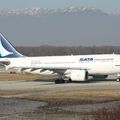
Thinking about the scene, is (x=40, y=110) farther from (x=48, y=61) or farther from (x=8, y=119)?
(x=48, y=61)

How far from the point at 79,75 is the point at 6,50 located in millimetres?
13199

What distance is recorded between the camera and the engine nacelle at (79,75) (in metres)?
56.7

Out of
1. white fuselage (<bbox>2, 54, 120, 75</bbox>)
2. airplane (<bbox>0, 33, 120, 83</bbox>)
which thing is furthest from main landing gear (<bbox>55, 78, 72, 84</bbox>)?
white fuselage (<bbox>2, 54, 120, 75</bbox>)

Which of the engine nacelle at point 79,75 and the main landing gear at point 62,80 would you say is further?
the main landing gear at point 62,80

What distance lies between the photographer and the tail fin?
65062 millimetres

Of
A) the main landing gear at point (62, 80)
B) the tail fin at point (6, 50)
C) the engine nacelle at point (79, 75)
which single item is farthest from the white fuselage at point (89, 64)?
the tail fin at point (6, 50)

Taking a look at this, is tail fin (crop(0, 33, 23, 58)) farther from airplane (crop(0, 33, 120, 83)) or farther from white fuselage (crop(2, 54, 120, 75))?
white fuselage (crop(2, 54, 120, 75))

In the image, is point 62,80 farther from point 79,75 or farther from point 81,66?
point 81,66

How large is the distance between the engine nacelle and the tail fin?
10696 millimetres

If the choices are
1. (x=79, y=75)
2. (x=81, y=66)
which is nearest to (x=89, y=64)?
(x=81, y=66)

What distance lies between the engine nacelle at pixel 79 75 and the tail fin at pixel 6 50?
10.7m

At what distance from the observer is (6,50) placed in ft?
215

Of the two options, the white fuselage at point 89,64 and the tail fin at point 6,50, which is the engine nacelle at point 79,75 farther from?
the tail fin at point 6,50

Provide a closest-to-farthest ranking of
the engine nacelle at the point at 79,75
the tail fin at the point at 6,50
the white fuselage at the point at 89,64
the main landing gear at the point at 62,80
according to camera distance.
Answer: the engine nacelle at the point at 79,75
the main landing gear at the point at 62,80
the white fuselage at the point at 89,64
the tail fin at the point at 6,50
